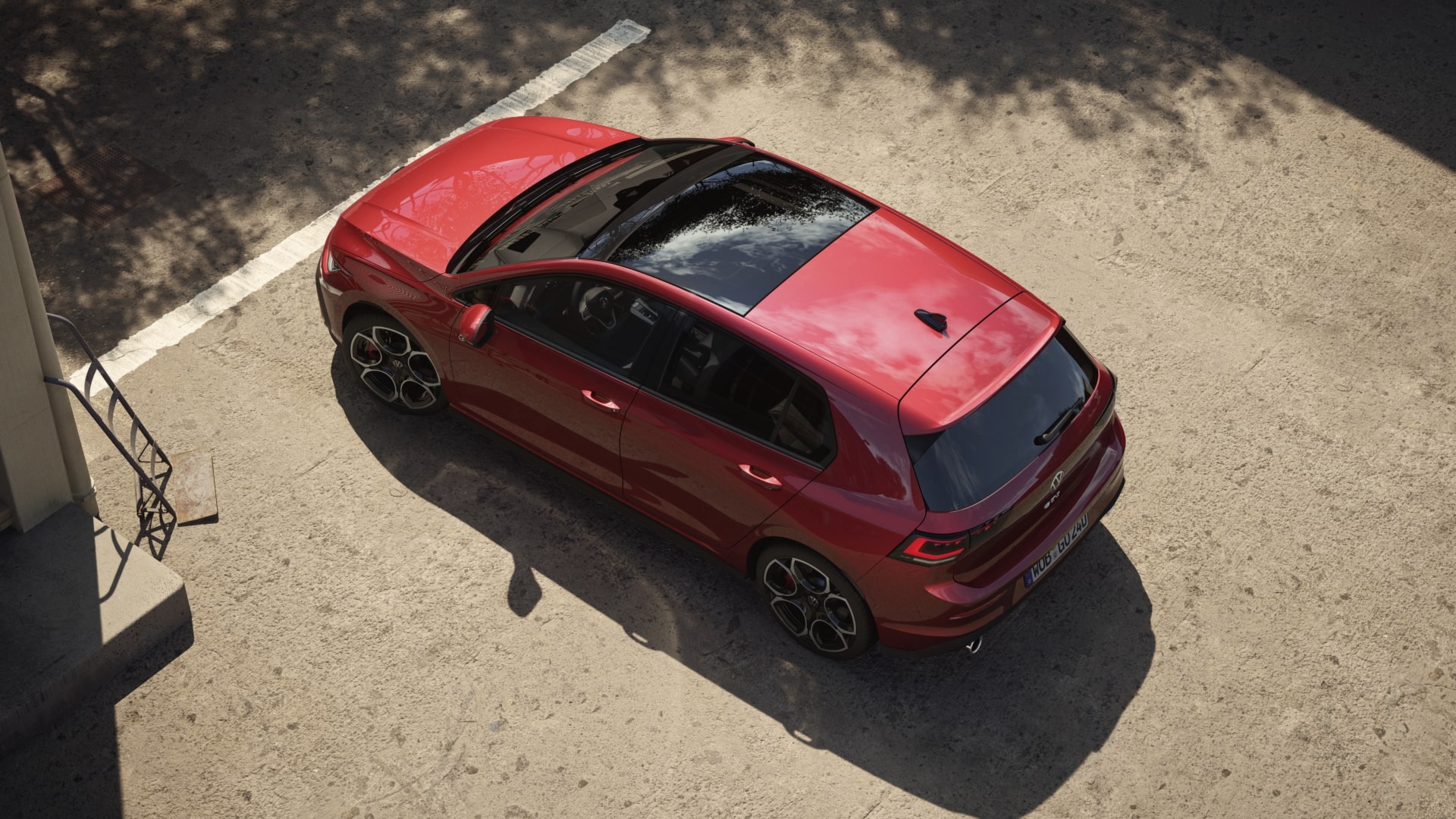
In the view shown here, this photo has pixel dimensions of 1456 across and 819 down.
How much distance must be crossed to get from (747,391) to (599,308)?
907 millimetres

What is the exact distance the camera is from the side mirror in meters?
6.20

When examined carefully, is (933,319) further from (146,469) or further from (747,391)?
(146,469)

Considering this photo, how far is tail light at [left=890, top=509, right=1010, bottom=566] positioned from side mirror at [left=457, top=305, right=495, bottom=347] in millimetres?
2402

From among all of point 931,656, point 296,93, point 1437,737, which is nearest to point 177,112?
point 296,93

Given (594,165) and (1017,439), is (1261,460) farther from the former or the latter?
(594,165)

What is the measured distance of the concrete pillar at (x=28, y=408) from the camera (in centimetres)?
530

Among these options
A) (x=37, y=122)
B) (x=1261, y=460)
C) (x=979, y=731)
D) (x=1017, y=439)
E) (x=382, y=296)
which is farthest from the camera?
(x=37, y=122)

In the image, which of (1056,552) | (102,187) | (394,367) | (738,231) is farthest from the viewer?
(102,187)

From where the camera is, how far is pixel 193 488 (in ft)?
22.0

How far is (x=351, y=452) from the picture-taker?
6934 millimetres

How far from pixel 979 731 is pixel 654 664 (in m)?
1.63

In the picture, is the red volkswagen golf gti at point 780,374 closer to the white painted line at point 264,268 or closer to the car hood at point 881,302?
the car hood at point 881,302

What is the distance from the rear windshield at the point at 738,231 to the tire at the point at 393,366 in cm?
138

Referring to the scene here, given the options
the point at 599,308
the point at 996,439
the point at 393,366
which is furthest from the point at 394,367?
the point at 996,439
